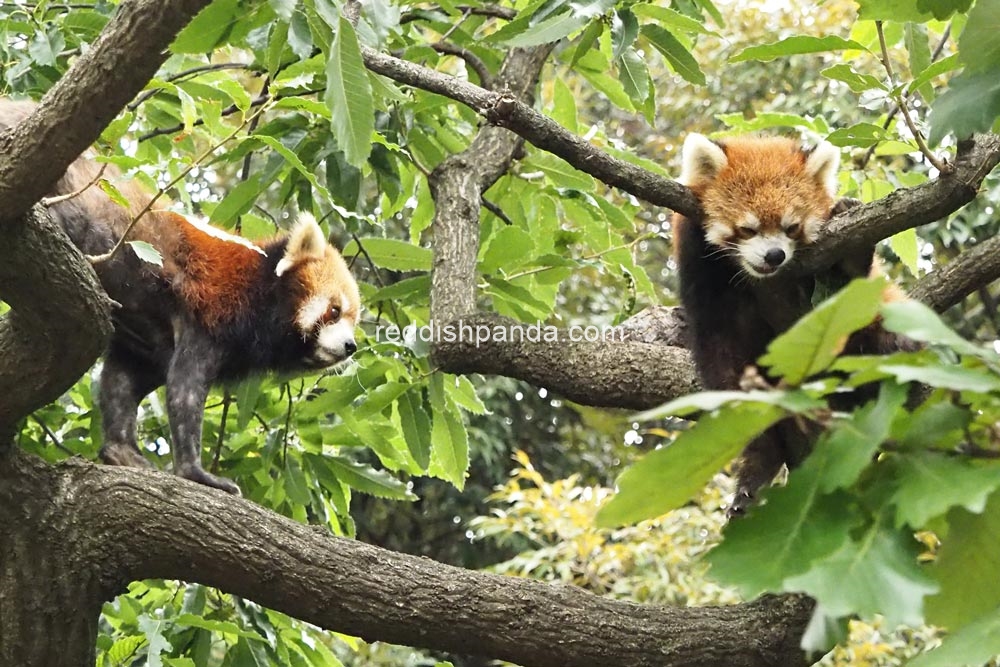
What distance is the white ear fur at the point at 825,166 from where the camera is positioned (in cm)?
298

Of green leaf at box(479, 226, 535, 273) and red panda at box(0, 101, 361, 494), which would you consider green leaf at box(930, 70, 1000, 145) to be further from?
red panda at box(0, 101, 361, 494)

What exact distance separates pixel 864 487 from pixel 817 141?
2.42 m

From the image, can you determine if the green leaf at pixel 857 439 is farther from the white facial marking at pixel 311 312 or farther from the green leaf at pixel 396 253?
the white facial marking at pixel 311 312

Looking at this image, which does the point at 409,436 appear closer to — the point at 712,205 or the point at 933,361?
the point at 712,205

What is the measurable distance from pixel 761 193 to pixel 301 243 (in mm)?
1446

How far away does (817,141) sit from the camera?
10.6 feet

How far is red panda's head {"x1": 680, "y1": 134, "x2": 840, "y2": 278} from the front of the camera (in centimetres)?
279

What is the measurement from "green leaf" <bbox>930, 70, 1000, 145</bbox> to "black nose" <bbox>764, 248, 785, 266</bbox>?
4.66 feet

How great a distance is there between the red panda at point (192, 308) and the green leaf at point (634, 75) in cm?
108

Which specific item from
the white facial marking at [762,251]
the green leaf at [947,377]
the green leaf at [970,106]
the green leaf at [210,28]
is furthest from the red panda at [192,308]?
the green leaf at [947,377]

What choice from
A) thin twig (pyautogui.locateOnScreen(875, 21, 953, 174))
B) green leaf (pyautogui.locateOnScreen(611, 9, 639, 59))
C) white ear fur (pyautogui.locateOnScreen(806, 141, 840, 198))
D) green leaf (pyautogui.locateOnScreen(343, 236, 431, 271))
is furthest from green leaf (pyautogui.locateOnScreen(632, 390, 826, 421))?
green leaf (pyautogui.locateOnScreen(343, 236, 431, 271))

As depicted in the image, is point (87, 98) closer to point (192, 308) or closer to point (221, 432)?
point (192, 308)

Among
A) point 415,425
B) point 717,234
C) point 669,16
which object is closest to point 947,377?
point 669,16

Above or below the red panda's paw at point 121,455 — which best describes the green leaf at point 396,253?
above
